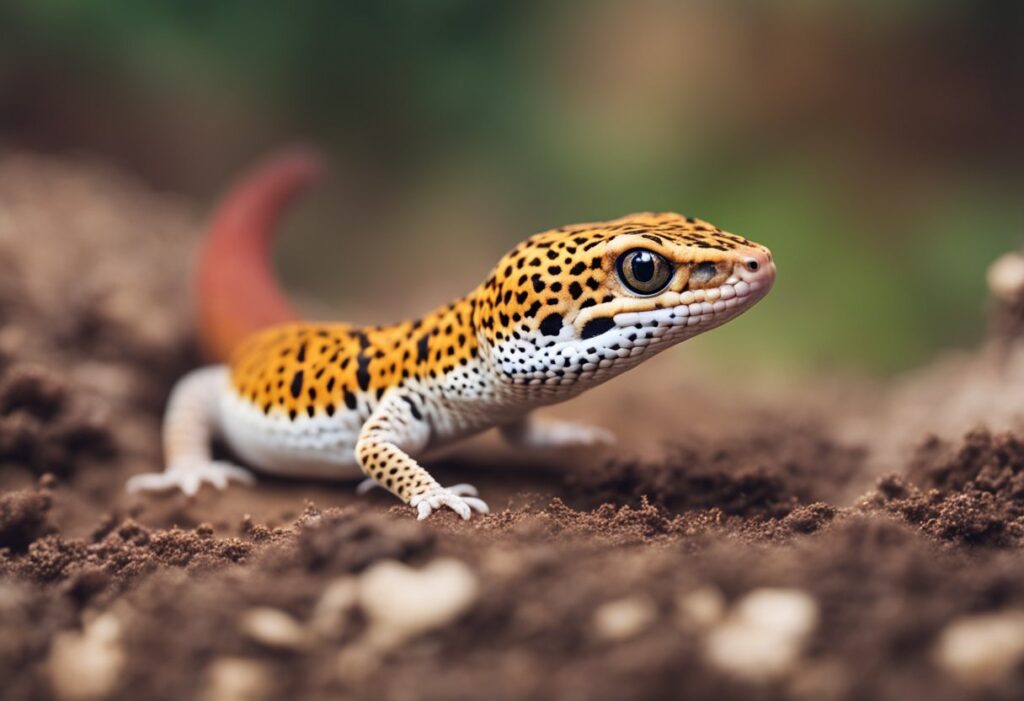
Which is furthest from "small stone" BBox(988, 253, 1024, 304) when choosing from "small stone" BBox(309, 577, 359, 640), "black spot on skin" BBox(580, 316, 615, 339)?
"small stone" BBox(309, 577, 359, 640)

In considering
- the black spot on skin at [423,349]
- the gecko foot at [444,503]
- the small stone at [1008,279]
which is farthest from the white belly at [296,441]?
the small stone at [1008,279]

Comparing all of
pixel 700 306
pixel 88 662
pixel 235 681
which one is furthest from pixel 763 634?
pixel 88 662

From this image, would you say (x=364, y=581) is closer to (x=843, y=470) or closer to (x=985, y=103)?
(x=843, y=470)

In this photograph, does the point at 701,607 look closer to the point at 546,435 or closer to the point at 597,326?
the point at 597,326

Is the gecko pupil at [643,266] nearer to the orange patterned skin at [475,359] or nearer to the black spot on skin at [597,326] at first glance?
the orange patterned skin at [475,359]

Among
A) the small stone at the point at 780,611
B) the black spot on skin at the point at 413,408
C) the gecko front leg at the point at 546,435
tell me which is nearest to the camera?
the small stone at the point at 780,611

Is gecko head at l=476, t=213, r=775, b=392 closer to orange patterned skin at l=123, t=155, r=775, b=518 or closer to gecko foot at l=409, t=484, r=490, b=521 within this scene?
orange patterned skin at l=123, t=155, r=775, b=518
